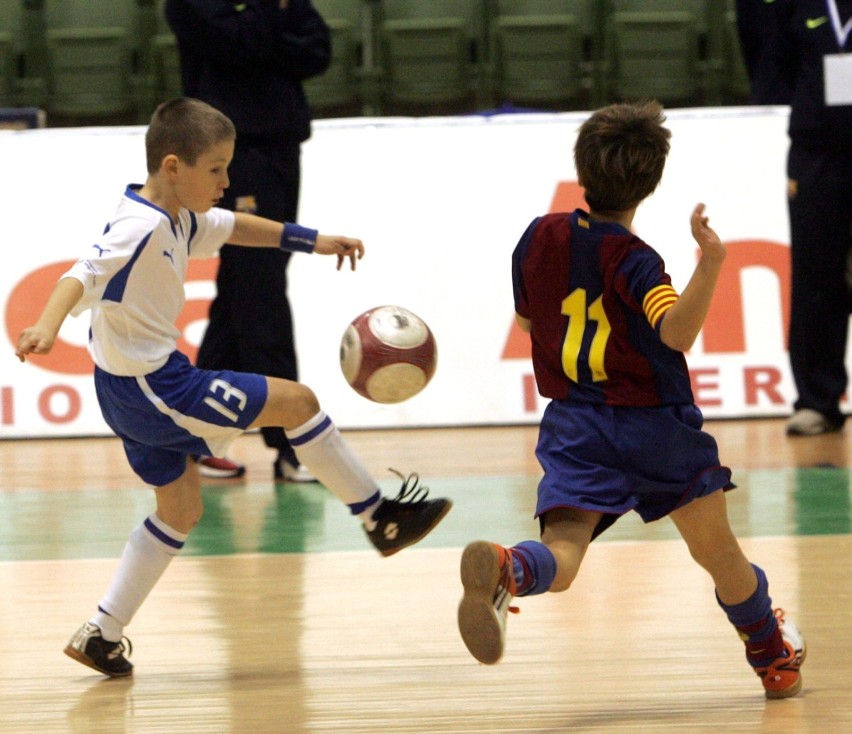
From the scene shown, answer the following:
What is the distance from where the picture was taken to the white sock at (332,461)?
3.74m

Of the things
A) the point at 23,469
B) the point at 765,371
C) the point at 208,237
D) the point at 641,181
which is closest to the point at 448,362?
the point at 765,371

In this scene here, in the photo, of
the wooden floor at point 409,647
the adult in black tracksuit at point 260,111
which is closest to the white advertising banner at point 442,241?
the adult in black tracksuit at point 260,111

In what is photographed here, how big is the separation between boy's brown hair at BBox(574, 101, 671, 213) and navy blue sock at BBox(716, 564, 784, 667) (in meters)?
0.90

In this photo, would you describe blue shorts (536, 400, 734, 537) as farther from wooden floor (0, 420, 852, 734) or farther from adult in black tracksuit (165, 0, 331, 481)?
adult in black tracksuit (165, 0, 331, 481)

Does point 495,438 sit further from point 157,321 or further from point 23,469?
point 157,321

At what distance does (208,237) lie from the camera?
3.90 metres

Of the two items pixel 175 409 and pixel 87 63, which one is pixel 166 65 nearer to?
pixel 87 63

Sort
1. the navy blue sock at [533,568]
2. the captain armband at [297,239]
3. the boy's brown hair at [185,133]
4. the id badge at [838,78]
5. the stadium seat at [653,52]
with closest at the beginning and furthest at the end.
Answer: the navy blue sock at [533,568], the boy's brown hair at [185,133], the captain armband at [297,239], the id badge at [838,78], the stadium seat at [653,52]

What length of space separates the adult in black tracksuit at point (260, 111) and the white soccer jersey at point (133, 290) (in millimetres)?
2301

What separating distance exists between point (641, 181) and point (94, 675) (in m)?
1.82

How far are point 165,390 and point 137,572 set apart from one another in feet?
1.53

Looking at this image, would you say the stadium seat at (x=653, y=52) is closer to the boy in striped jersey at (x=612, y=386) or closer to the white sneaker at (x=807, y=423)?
the white sneaker at (x=807, y=423)

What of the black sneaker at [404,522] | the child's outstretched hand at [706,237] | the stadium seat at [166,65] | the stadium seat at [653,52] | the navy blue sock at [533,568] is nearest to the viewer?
the child's outstretched hand at [706,237]

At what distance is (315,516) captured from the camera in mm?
5453
